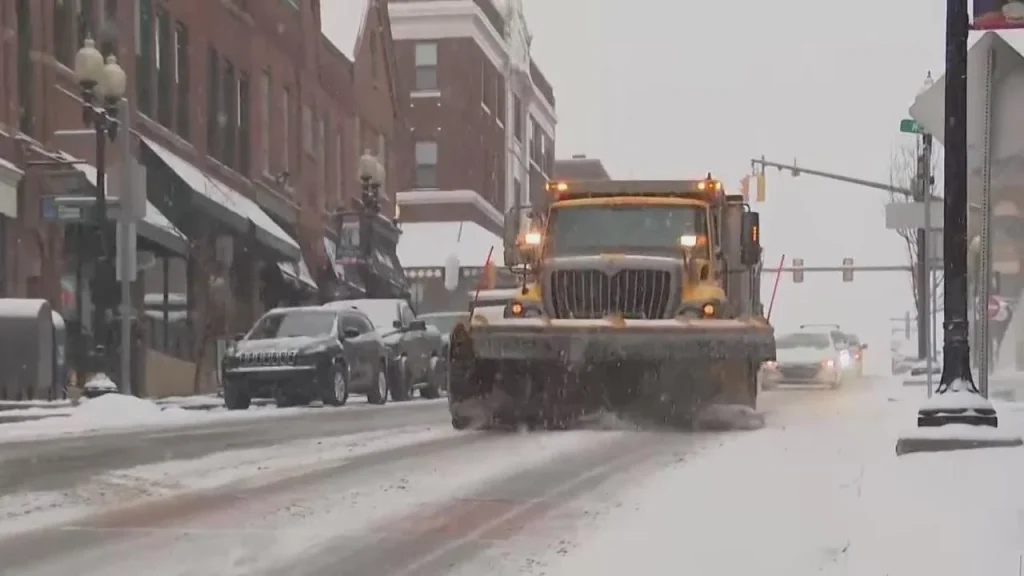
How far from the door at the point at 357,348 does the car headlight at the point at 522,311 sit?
882cm

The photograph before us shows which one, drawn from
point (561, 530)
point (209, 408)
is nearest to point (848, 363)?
point (209, 408)

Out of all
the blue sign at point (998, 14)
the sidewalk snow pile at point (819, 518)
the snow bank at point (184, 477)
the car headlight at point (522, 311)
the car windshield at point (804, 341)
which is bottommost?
the car windshield at point (804, 341)

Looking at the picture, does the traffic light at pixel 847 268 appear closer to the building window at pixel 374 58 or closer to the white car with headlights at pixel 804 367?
the building window at pixel 374 58

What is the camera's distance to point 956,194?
38.5ft

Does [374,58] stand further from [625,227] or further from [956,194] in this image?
[956,194]

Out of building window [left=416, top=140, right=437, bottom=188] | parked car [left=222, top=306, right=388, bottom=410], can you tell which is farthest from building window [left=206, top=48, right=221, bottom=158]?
building window [left=416, top=140, right=437, bottom=188]

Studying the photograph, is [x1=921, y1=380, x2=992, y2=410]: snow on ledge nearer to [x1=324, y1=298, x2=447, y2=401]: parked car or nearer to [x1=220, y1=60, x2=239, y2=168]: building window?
[x1=324, y1=298, x2=447, y2=401]: parked car

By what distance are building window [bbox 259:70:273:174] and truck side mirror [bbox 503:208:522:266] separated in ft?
A: 72.6

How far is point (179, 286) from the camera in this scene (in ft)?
110

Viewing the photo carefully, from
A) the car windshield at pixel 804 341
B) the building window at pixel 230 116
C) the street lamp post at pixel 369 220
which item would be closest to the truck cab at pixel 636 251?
the car windshield at pixel 804 341

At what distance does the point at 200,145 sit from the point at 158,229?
6.47 meters

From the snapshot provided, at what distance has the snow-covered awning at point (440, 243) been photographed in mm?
62938

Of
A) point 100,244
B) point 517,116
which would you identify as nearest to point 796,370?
point 100,244

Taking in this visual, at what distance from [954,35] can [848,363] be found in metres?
30.8
